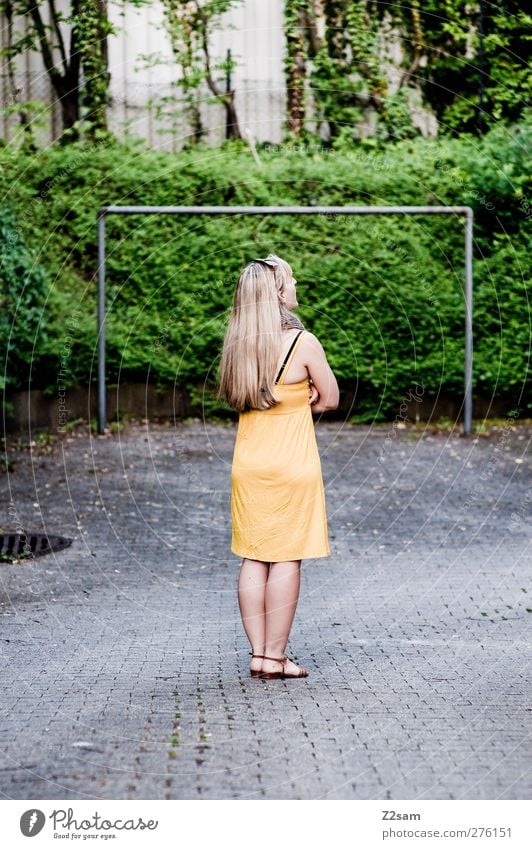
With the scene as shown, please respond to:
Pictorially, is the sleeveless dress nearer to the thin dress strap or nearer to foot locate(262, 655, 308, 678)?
the thin dress strap

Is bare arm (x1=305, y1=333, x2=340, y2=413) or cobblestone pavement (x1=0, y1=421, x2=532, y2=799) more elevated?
bare arm (x1=305, y1=333, x2=340, y2=413)

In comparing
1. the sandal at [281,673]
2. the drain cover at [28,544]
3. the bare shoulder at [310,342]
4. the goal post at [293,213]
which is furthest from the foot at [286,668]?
the goal post at [293,213]

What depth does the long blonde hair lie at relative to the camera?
5.58 meters

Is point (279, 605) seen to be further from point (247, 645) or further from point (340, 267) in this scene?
point (340, 267)

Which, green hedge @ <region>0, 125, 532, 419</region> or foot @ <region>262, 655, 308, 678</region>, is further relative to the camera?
green hedge @ <region>0, 125, 532, 419</region>

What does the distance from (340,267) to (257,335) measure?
355 inches

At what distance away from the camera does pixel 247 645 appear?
6.35m

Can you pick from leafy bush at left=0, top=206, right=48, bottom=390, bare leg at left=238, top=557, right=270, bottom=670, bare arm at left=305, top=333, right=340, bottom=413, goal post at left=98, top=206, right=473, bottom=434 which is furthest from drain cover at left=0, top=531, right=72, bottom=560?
goal post at left=98, top=206, right=473, bottom=434

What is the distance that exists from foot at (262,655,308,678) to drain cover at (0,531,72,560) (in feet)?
10.5

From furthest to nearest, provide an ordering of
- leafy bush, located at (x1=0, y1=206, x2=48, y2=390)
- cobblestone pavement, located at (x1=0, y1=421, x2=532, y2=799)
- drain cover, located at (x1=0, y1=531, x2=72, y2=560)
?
leafy bush, located at (x1=0, y1=206, x2=48, y2=390) → drain cover, located at (x1=0, y1=531, x2=72, y2=560) → cobblestone pavement, located at (x1=0, y1=421, x2=532, y2=799)

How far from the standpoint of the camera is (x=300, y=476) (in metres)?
5.64

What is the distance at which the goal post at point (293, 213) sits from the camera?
43.0 ft

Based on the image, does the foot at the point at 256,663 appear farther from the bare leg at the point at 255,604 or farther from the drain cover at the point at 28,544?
the drain cover at the point at 28,544

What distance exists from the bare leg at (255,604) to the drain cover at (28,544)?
3134mm
